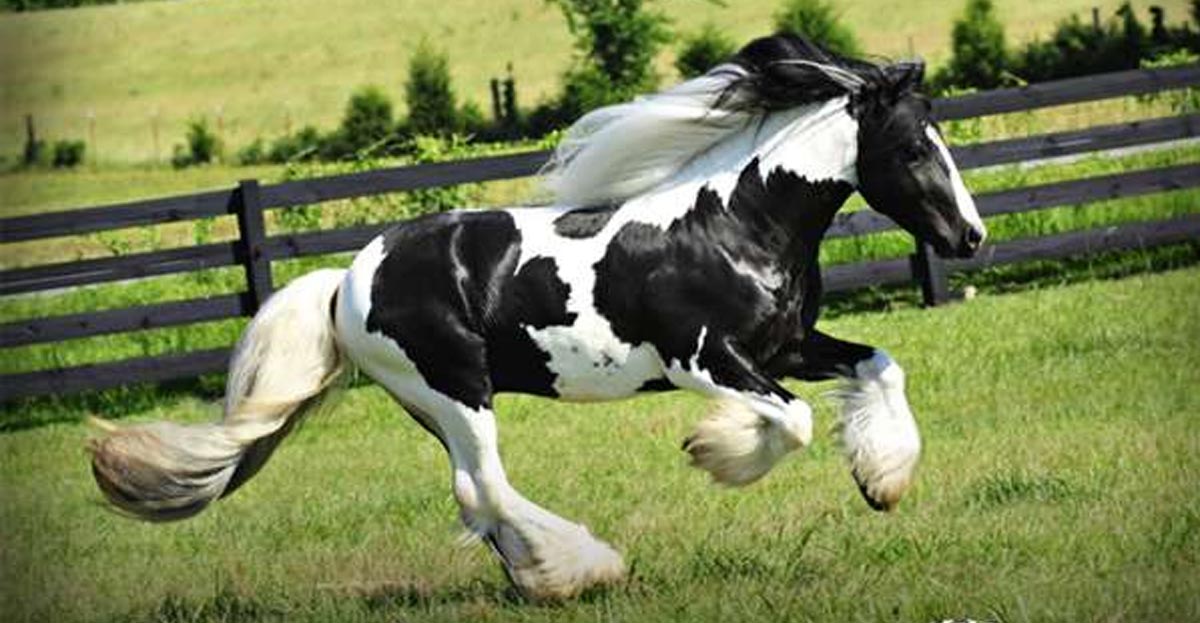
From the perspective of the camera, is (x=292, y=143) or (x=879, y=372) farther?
(x=292, y=143)

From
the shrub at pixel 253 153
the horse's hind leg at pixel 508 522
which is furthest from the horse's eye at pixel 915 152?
the shrub at pixel 253 153

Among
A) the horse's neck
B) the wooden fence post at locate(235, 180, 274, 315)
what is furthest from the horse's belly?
the wooden fence post at locate(235, 180, 274, 315)

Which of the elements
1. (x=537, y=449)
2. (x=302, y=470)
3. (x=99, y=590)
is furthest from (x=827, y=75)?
(x=302, y=470)

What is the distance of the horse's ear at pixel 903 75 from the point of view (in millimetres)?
6691

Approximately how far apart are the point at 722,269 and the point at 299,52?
40.9 metres

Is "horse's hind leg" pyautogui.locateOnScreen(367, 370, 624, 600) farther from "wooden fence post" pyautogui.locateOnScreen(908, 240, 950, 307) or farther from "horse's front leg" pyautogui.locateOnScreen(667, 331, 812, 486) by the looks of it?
"wooden fence post" pyautogui.locateOnScreen(908, 240, 950, 307)

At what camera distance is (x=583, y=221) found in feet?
22.4

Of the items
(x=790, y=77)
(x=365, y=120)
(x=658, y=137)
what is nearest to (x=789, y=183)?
(x=790, y=77)

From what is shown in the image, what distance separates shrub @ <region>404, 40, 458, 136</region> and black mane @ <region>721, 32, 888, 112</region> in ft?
99.1

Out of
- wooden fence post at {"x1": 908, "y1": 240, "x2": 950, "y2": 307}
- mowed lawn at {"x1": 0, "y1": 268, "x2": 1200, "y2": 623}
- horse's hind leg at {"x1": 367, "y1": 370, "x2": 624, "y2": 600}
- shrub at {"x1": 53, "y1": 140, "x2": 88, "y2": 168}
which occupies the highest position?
horse's hind leg at {"x1": 367, "y1": 370, "x2": 624, "y2": 600}

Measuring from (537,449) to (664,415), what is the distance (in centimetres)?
88

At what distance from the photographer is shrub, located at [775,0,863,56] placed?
33094 mm

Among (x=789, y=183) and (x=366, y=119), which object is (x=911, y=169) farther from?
(x=366, y=119)

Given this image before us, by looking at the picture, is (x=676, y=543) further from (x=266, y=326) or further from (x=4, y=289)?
(x=4, y=289)
